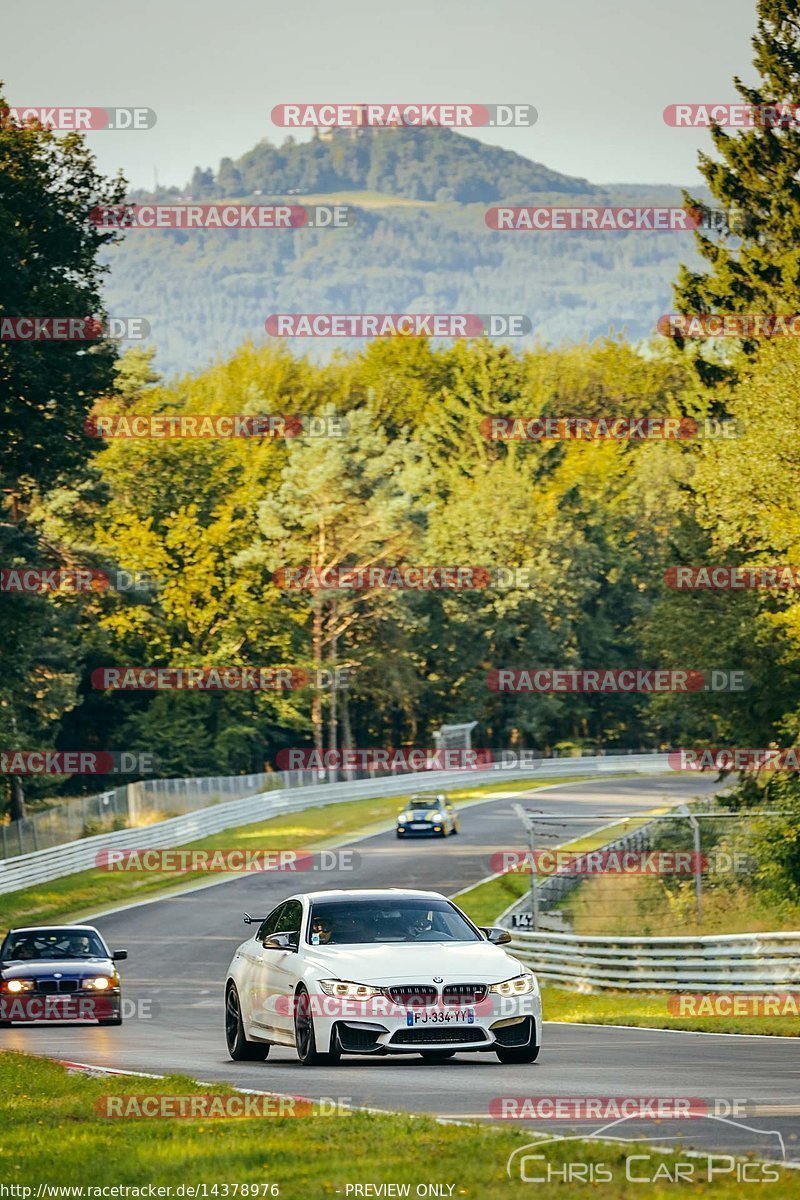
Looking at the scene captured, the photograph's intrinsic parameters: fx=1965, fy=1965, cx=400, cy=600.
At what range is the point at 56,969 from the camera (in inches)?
989

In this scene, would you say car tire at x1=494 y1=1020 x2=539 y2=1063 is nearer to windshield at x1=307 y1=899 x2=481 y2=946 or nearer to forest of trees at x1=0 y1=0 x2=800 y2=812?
windshield at x1=307 y1=899 x2=481 y2=946

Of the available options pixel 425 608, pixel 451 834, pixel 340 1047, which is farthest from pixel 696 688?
pixel 425 608

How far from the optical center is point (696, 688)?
47219mm

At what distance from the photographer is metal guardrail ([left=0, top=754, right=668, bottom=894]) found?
2000 inches

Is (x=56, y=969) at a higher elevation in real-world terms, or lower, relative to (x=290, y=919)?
lower

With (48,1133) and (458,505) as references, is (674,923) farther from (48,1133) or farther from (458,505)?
(458,505)

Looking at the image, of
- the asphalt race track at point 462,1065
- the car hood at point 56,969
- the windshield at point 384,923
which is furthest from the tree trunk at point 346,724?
the windshield at point 384,923

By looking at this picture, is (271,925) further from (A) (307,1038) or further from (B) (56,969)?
(B) (56,969)

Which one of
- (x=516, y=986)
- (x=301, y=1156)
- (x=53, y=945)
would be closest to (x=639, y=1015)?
(x=53, y=945)

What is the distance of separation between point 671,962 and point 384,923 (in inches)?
509

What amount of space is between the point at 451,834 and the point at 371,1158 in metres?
52.9

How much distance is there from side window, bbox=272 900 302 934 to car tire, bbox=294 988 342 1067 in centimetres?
86

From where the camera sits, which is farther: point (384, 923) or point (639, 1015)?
point (639, 1015)

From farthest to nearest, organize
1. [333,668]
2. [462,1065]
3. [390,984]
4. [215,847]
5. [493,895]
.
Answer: [333,668]
[215,847]
[493,895]
[462,1065]
[390,984]
